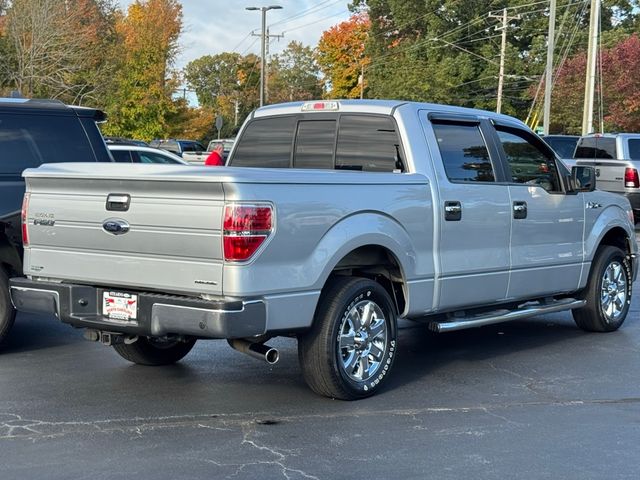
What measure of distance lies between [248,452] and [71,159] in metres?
3.80

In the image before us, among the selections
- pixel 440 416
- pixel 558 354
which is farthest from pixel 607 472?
pixel 558 354

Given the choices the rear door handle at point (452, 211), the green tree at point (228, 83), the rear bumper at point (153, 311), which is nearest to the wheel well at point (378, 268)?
the rear door handle at point (452, 211)

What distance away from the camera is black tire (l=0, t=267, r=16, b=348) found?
754 cm

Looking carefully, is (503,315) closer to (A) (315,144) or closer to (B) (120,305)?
(A) (315,144)

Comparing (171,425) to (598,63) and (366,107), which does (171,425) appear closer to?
(366,107)

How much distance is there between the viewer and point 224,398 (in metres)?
6.44

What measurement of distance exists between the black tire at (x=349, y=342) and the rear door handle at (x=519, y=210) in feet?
5.45

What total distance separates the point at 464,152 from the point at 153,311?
298 centimetres

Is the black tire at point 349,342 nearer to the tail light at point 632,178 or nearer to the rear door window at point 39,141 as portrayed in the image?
the rear door window at point 39,141

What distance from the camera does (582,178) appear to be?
8.52 meters

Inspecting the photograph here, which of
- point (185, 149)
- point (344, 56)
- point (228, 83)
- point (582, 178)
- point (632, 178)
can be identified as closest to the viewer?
point (582, 178)

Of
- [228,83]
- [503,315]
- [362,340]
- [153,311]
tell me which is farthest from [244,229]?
[228,83]

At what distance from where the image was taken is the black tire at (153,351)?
728cm

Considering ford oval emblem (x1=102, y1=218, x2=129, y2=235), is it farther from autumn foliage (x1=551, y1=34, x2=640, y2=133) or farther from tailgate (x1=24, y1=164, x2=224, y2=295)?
autumn foliage (x1=551, y1=34, x2=640, y2=133)
